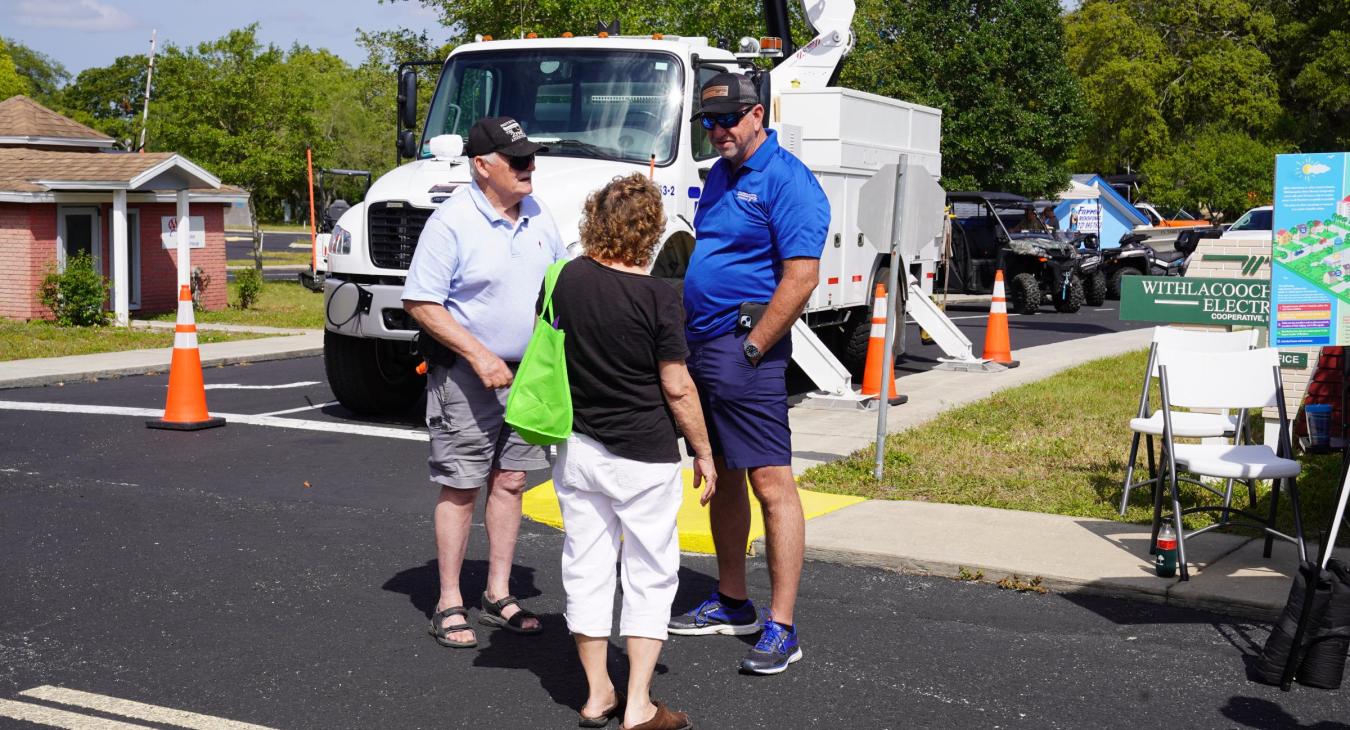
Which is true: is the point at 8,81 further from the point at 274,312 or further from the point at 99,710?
the point at 99,710

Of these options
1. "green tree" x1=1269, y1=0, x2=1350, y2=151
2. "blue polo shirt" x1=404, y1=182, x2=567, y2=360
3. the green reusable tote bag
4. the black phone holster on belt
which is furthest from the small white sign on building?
"green tree" x1=1269, y1=0, x2=1350, y2=151

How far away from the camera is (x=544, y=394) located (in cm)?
462

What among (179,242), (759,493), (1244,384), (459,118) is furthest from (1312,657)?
(179,242)

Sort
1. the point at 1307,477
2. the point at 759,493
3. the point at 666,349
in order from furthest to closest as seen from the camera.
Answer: the point at 1307,477, the point at 759,493, the point at 666,349

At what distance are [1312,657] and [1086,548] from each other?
7.14 ft

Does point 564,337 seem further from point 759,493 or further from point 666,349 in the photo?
point 759,493

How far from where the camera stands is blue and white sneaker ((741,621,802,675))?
17.4 ft

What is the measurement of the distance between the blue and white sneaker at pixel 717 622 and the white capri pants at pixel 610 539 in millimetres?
1174

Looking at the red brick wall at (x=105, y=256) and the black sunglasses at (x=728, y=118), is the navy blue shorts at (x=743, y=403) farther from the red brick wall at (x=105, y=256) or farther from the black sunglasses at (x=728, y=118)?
the red brick wall at (x=105, y=256)

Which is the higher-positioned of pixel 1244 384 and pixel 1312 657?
pixel 1244 384

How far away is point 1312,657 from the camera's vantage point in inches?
196

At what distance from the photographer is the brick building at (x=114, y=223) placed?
2156 centimetres

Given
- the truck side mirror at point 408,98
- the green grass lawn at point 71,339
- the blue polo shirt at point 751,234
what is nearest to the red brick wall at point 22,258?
the green grass lawn at point 71,339

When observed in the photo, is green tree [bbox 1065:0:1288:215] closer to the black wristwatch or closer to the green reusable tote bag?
the black wristwatch
